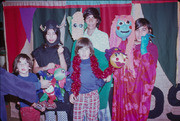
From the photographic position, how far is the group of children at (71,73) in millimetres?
1646

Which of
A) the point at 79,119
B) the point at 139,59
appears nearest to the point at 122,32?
the point at 139,59

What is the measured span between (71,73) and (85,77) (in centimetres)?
20

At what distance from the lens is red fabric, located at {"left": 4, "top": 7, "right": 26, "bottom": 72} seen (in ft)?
7.03

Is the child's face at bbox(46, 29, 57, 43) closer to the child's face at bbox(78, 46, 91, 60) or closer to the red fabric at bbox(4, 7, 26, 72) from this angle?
the child's face at bbox(78, 46, 91, 60)

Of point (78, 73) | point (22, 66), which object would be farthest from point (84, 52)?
point (22, 66)

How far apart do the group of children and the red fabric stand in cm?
61

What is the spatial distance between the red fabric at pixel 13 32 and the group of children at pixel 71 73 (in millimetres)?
610

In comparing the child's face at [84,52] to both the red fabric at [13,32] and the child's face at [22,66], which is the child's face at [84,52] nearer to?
the child's face at [22,66]

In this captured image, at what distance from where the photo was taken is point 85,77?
5.41 ft

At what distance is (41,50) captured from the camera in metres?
1.81

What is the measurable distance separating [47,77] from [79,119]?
2.32ft

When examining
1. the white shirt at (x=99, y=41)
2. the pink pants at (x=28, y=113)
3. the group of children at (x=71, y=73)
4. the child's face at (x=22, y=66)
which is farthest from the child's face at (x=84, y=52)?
the pink pants at (x=28, y=113)

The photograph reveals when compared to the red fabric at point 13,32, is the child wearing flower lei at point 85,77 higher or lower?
lower

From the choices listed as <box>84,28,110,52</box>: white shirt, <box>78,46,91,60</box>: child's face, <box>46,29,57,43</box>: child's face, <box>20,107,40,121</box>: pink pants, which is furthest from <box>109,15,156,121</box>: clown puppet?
<box>20,107,40,121</box>: pink pants
